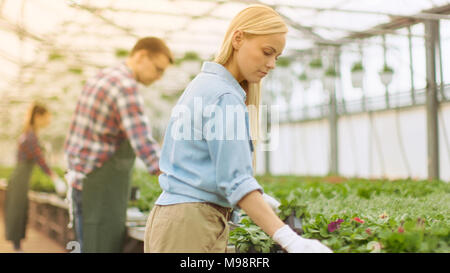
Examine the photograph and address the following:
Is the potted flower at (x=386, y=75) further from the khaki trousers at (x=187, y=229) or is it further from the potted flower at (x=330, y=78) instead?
the khaki trousers at (x=187, y=229)

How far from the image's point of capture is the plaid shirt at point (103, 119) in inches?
109

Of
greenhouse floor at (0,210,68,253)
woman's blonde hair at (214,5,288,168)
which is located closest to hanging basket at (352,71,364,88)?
greenhouse floor at (0,210,68,253)

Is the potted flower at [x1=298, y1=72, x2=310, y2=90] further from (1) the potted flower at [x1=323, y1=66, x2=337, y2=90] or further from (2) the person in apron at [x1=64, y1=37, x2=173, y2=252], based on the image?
(2) the person in apron at [x1=64, y1=37, x2=173, y2=252]

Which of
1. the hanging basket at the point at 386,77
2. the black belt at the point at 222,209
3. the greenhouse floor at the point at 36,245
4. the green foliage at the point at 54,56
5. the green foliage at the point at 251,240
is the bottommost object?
the greenhouse floor at the point at 36,245

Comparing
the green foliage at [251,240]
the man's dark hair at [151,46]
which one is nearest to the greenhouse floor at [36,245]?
the man's dark hair at [151,46]

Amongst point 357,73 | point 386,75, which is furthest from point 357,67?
point 386,75

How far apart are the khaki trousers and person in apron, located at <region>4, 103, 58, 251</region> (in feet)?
17.1

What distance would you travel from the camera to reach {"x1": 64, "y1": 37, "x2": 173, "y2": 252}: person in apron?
2.76m

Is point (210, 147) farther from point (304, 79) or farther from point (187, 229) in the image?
point (304, 79)

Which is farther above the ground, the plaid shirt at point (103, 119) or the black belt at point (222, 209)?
the plaid shirt at point (103, 119)

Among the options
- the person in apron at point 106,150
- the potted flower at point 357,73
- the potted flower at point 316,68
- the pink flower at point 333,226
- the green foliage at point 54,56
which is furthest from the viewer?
the green foliage at point 54,56

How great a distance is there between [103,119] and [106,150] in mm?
179
